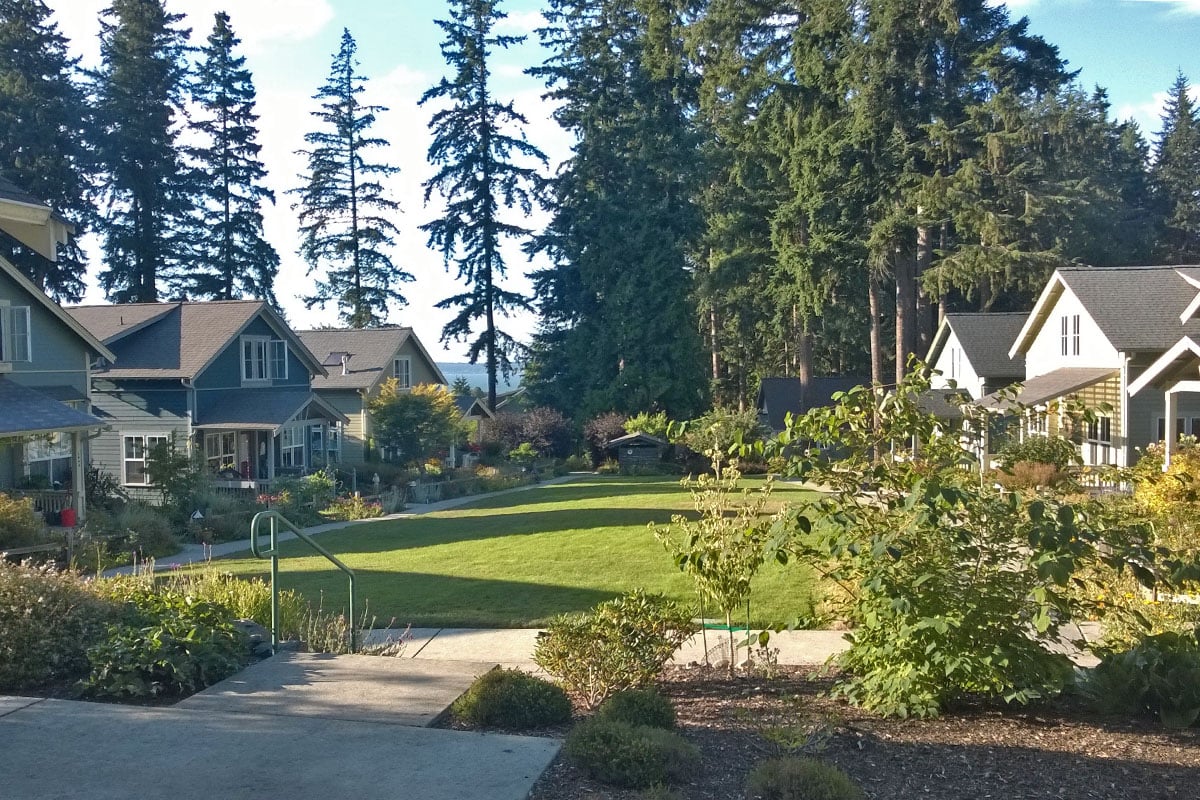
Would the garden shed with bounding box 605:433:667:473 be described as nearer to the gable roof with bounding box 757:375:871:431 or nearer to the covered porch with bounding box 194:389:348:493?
the gable roof with bounding box 757:375:871:431

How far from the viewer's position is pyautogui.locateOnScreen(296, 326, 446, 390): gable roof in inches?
1502

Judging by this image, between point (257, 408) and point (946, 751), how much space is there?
27.7 metres

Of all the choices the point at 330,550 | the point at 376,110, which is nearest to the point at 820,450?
the point at 330,550

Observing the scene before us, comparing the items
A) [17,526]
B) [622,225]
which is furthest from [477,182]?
[17,526]

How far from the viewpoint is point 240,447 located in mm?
32156

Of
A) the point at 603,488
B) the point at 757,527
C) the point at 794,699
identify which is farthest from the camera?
the point at 603,488

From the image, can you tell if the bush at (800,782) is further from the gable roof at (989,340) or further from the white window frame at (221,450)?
the gable roof at (989,340)

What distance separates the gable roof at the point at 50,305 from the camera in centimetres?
2156

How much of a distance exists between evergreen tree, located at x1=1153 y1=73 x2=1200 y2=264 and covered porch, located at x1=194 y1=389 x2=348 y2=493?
43.7 meters

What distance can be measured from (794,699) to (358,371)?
33910 millimetres

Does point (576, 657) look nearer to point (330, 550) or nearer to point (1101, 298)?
point (330, 550)

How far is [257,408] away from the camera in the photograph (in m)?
30.5

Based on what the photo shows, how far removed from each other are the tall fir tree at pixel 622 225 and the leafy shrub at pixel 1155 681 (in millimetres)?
37992

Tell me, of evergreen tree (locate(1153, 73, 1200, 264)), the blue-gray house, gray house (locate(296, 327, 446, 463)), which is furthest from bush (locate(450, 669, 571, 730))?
evergreen tree (locate(1153, 73, 1200, 264))
